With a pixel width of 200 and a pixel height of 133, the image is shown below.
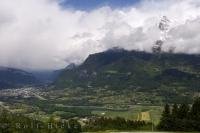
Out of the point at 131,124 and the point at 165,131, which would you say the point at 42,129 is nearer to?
the point at 131,124

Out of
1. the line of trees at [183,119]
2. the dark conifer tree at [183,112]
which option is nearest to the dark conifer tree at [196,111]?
the line of trees at [183,119]

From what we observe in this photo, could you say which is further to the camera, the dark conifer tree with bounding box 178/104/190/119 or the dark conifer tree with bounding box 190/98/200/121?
the dark conifer tree with bounding box 178/104/190/119

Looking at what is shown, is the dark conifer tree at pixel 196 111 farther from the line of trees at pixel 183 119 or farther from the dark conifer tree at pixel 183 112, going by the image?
the dark conifer tree at pixel 183 112

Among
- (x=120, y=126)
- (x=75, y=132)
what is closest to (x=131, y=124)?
(x=120, y=126)

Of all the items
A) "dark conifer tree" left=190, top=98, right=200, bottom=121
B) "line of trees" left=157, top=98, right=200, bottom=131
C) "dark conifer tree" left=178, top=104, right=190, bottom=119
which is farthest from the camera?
"dark conifer tree" left=178, top=104, right=190, bottom=119

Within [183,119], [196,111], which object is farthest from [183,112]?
[183,119]

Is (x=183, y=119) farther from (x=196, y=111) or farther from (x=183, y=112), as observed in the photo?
(x=196, y=111)

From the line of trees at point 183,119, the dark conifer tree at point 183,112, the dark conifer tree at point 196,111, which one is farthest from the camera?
the dark conifer tree at point 183,112

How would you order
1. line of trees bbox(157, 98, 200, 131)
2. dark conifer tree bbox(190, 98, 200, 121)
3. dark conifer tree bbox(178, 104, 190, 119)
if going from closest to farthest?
line of trees bbox(157, 98, 200, 131) → dark conifer tree bbox(190, 98, 200, 121) → dark conifer tree bbox(178, 104, 190, 119)

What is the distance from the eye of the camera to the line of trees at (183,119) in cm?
14875

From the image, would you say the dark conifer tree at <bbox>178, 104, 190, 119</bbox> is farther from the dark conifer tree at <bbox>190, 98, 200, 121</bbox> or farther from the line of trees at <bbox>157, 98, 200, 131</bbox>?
the dark conifer tree at <bbox>190, 98, 200, 121</bbox>

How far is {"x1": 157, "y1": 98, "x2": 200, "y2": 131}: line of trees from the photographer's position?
149m

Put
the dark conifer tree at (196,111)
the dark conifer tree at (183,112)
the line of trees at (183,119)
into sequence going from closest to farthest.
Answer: the line of trees at (183,119)
the dark conifer tree at (196,111)
the dark conifer tree at (183,112)

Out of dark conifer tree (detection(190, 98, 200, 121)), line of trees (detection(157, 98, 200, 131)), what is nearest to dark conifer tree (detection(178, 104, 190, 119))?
line of trees (detection(157, 98, 200, 131))
